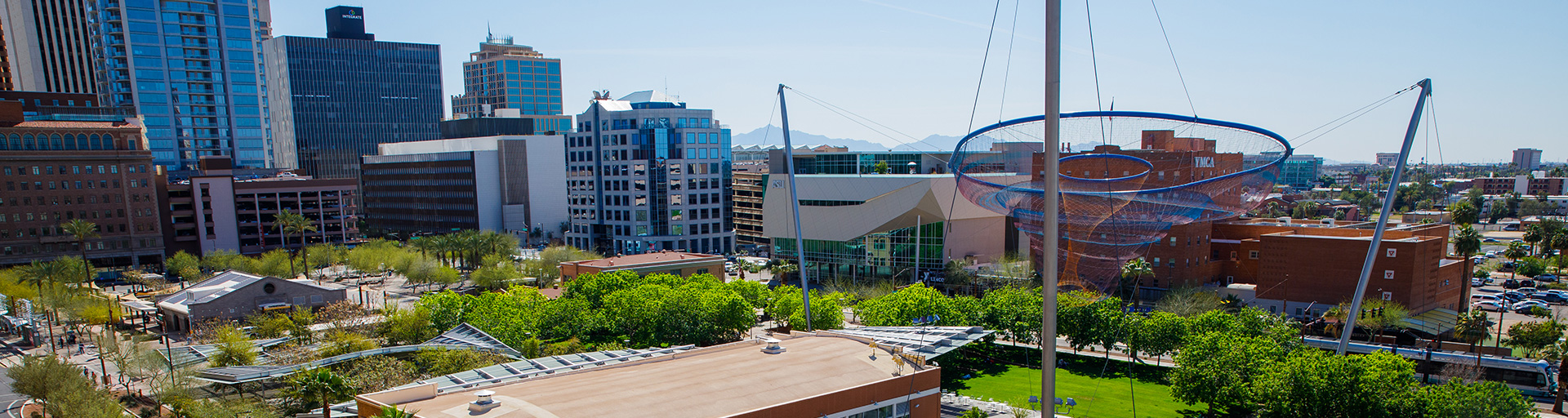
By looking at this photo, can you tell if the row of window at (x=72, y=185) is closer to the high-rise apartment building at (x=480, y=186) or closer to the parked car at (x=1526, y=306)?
the high-rise apartment building at (x=480, y=186)

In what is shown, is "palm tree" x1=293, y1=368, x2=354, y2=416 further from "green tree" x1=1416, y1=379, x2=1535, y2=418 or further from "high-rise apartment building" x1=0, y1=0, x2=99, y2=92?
"high-rise apartment building" x1=0, y1=0, x2=99, y2=92

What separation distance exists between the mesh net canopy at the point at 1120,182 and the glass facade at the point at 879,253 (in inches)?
1064

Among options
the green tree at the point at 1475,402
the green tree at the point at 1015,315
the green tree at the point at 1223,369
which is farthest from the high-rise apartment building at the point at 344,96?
the green tree at the point at 1475,402

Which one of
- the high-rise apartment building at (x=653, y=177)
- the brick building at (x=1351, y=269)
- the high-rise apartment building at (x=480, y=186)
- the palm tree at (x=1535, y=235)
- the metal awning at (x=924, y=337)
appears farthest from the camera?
the high-rise apartment building at (x=480, y=186)

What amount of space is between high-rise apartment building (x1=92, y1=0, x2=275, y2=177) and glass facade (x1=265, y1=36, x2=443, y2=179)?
114ft

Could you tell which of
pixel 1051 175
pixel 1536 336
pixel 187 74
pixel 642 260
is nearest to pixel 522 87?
pixel 187 74

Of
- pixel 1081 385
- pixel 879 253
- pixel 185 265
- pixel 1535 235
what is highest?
pixel 879 253

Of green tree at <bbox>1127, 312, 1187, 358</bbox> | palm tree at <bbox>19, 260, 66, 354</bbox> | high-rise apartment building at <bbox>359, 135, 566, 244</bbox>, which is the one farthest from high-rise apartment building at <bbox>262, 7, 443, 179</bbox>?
green tree at <bbox>1127, 312, 1187, 358</bbox>

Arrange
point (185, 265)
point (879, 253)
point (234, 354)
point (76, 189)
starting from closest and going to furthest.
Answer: point (234, 354), point (879, 253), point (185, 265), point (76, 189)

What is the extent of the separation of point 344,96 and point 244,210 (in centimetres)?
7558

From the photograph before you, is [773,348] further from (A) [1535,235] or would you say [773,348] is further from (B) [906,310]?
(A) [1535,235]

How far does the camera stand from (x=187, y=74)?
112 m

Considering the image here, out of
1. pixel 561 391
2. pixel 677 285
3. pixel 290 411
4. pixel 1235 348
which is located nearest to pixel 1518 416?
pixel 1235 348

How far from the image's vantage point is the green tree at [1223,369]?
100ft
